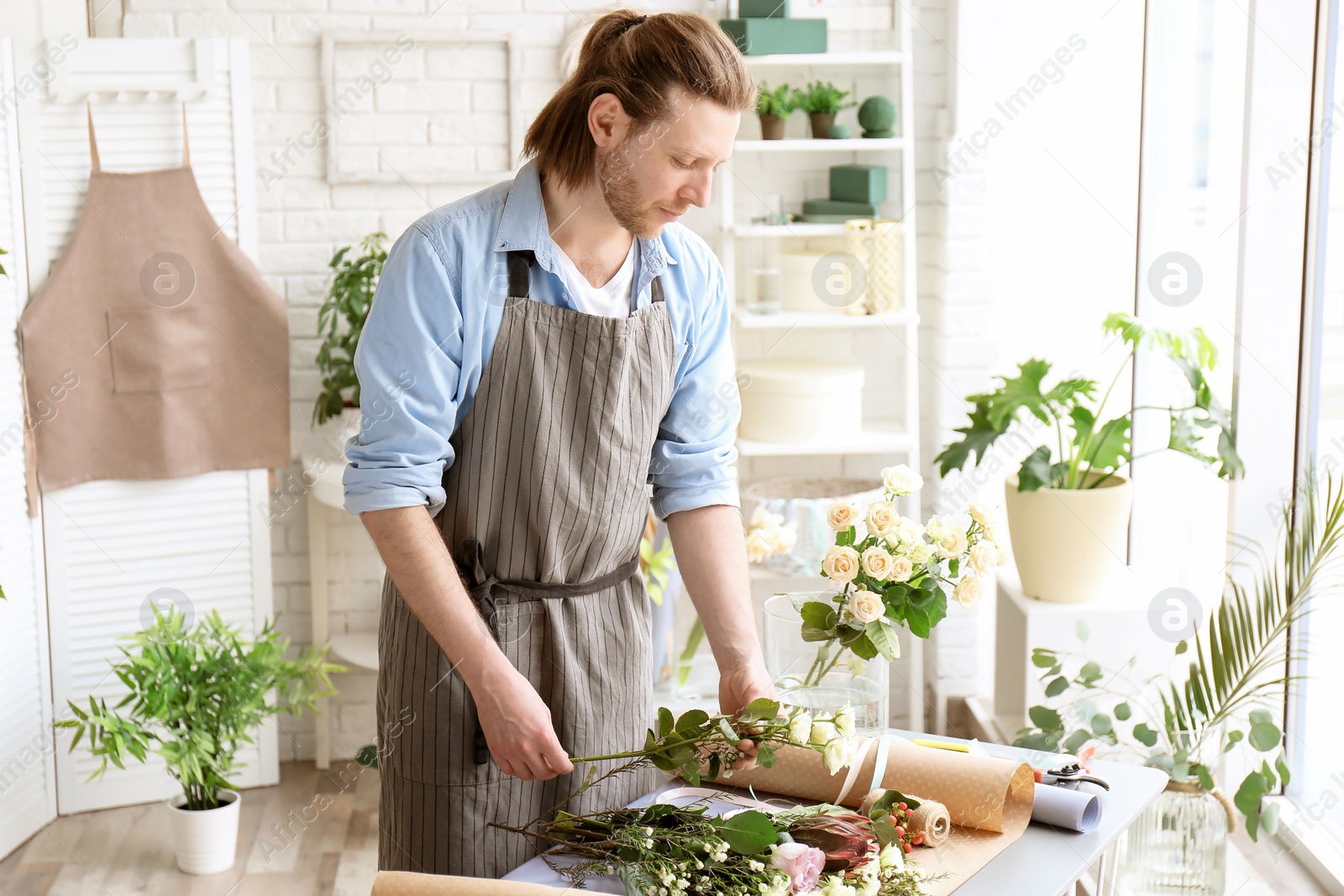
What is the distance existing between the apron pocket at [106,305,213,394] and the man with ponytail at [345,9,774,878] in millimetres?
1757

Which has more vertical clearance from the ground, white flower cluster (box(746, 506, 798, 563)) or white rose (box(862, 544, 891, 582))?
white rose (box(862, 544, 891, 582))

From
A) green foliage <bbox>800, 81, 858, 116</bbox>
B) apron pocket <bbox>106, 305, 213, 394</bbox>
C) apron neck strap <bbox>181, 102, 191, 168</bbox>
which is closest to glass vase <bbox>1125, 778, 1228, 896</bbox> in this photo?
green foliage <bbox>800, 81, 858, 116</bbox>

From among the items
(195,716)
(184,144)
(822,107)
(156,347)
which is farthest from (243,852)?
(822,107)

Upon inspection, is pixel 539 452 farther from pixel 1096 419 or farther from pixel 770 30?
pixel 770 30

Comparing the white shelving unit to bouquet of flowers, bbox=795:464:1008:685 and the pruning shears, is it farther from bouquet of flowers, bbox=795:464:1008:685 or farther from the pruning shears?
the pruning shears

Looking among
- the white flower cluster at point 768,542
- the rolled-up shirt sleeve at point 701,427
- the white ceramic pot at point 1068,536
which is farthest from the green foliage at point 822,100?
the rolled-up shirt sleeve at point 701,427

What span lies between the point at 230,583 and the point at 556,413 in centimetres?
203

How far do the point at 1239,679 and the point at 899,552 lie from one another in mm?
1389

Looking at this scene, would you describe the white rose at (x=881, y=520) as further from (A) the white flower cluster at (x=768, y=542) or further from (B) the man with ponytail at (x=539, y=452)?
(A) the white flower cluster at (x=768, y=542)

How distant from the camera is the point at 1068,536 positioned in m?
2.76

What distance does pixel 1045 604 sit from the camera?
2.84 meters

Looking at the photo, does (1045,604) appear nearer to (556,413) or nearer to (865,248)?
(865,248)

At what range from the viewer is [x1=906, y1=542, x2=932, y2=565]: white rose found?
1550mm

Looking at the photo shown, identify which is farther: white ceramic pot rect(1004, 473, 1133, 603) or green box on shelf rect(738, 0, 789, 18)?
green box on shelf rect(738, 0, 789, 18)
